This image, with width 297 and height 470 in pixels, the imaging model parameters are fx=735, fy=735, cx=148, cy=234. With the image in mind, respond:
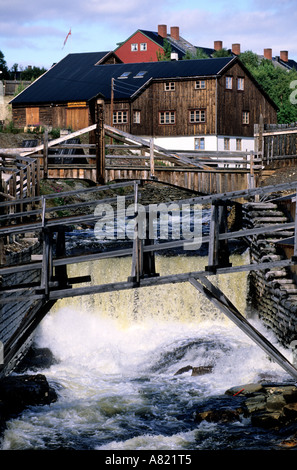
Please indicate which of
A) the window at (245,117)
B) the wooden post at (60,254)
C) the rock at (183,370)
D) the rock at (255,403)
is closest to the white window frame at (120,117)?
the window at (245,117)

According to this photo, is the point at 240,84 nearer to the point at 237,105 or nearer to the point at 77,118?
the point at 237,105

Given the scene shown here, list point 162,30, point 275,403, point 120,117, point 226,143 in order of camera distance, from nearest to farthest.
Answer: point 275,403, point 226,143, point 120,117, point 162,30

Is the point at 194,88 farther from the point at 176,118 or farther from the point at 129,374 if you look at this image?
the point at 129,374

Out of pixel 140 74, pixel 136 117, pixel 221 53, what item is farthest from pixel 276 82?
pixel 136 117

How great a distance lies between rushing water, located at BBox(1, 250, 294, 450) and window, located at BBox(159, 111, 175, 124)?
29076 millimetres

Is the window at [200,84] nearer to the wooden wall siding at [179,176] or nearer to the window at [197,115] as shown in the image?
the window at [197,115]

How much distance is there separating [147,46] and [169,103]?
21978mm

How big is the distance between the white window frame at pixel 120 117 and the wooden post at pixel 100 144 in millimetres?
27129

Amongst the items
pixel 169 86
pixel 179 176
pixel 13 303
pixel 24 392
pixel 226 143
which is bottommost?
pixel 24 392

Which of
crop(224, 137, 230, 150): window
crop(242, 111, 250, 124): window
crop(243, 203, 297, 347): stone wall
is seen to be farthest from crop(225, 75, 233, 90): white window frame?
crop(243, 203, 297, 347): stone wall

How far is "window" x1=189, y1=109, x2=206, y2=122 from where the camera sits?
164 ft

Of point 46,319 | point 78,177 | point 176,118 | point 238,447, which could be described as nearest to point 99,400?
point 238,447

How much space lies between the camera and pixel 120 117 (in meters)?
51.3

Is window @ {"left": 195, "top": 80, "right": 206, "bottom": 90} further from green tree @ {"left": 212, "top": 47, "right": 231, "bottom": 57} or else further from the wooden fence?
green tree @ {"left": 212, "top": 47, "right": 231, "bottom": 57}
